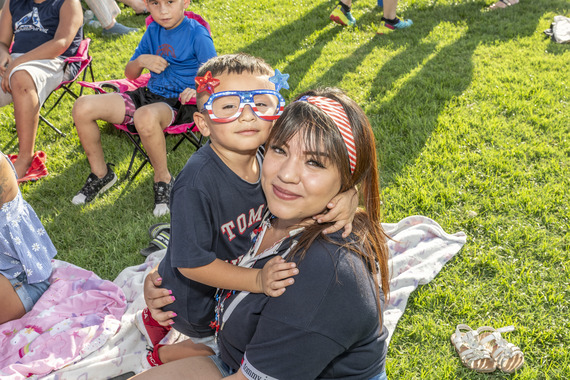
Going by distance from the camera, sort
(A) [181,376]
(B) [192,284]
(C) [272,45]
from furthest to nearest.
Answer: (C) [272,45] → (B) [192,284] → (A) [181,376]

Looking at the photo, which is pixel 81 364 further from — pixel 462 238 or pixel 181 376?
pixel 462 238

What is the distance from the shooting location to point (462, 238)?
11.0 feet

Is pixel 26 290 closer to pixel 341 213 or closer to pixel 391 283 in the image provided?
pixel 341 213

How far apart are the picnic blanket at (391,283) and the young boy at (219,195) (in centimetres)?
63

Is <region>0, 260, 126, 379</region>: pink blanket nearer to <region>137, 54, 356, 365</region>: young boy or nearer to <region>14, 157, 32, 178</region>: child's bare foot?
<region>137, 54, 356, 365</region>: young boy

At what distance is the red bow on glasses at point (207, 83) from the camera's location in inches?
77.7

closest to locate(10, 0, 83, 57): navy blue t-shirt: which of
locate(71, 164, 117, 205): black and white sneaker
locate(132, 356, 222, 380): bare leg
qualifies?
locate(71, 164, 117, 205): black and white sneaker

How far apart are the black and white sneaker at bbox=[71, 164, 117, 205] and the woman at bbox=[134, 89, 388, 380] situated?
2.53 m

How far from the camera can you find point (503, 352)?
2.50 metres

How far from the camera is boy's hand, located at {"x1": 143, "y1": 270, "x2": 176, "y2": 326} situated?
2.13 meters

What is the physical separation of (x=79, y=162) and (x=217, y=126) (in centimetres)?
318

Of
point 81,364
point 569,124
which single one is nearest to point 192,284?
point 81,364

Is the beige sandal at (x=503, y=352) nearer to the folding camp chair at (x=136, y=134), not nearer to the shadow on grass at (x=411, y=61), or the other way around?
the shadow on grass at (x=411, y=61)

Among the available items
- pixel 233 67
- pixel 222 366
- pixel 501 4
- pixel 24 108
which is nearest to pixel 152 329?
pixel 222 366
